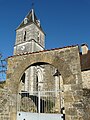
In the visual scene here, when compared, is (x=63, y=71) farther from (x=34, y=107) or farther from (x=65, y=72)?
(x=34, y=107)

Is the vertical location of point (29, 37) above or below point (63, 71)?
above

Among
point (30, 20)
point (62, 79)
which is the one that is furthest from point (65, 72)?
point (30, 20)

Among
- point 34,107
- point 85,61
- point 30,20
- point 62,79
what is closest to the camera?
point 62,79

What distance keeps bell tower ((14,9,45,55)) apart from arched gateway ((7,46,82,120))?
21302 mm

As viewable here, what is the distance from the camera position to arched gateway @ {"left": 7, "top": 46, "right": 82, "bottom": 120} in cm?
618

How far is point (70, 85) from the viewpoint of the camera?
638 centimetres

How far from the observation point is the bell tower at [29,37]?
97.3 feet

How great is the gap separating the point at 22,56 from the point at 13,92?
168 cm

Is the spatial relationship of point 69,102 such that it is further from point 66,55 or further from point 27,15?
point 27,15

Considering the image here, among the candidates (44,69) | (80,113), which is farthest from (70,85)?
(44,69)

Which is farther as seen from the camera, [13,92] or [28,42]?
[28,42]

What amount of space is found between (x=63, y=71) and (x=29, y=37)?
24.3 metres

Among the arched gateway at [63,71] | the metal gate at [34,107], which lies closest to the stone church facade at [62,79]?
the arched gateway at [63,71]

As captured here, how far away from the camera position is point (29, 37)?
99.1 ft
